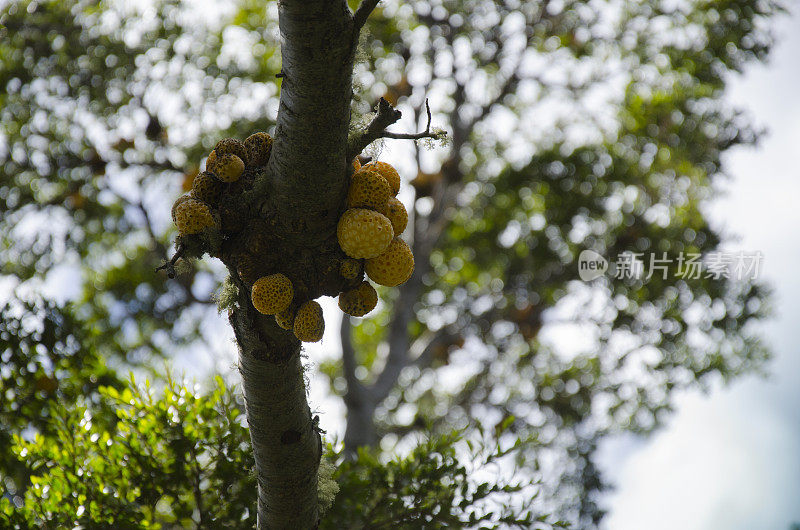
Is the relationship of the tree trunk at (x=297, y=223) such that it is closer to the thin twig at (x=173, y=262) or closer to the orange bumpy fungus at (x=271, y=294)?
the orange bumpy fungus at (x=271, y=294)

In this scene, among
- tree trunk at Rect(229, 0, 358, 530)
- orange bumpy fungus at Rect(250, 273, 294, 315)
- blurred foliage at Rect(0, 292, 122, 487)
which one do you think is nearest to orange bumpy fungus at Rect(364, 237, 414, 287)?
tree trunk at Rect(229, 0, 358, 530)

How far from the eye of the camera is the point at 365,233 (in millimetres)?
1754

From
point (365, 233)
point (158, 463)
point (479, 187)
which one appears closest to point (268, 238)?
point (365, 233)

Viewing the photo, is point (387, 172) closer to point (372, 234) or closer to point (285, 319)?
point (372, 234)

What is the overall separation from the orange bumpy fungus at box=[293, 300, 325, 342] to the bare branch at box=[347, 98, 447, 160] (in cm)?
47

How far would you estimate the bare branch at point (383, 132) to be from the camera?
161 cm

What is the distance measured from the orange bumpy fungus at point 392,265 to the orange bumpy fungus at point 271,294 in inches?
10.5

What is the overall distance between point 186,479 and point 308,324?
1371 millimetres

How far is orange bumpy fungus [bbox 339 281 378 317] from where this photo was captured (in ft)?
6.44

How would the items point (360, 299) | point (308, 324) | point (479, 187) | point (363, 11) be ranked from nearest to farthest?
point (363, 11)
point (308, 324)
point (360, 299)
point (479, 187)

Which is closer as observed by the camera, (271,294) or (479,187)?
(271,294)

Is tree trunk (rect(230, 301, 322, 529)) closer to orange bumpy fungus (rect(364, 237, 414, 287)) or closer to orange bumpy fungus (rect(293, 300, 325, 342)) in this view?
orange bumpy fungus (rect(293, 300, 325, 342))

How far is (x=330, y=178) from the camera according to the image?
177 centimetres

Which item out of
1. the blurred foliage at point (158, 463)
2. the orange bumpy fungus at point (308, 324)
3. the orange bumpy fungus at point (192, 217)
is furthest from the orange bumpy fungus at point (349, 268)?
the blurred foliage at point (158, 463)
